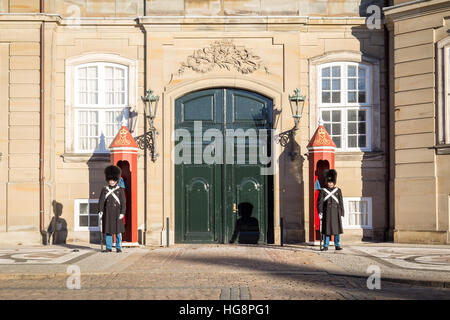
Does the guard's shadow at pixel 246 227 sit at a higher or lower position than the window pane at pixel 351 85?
lower

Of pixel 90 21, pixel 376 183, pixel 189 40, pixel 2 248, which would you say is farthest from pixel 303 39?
pixel 2 248

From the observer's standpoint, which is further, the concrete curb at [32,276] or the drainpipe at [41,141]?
the drainpipe at [41,141]

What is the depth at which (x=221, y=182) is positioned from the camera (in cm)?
1688

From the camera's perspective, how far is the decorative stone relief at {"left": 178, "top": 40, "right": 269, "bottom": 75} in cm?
1708

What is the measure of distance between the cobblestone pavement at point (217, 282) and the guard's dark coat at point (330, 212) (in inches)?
52.8

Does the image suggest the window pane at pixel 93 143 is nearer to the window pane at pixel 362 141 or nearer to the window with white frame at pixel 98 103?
the window with white frame at pixel 98 103

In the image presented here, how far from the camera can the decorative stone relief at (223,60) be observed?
672 inches

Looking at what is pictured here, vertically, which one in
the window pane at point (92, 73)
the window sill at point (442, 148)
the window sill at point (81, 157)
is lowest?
the window sill at point (81, 157)

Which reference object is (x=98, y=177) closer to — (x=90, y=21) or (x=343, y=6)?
(x=90, y=21)

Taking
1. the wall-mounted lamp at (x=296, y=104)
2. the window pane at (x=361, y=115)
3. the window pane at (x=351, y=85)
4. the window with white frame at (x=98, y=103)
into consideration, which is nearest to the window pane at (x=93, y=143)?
the window with white frame at (x=98, y=103)

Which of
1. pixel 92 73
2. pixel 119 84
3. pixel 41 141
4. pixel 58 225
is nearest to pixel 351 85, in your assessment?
pixel 119 84

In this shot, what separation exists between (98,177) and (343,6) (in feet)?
23.9

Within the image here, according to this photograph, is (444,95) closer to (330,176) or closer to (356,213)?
(330,176)

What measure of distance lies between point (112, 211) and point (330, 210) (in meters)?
4.59
